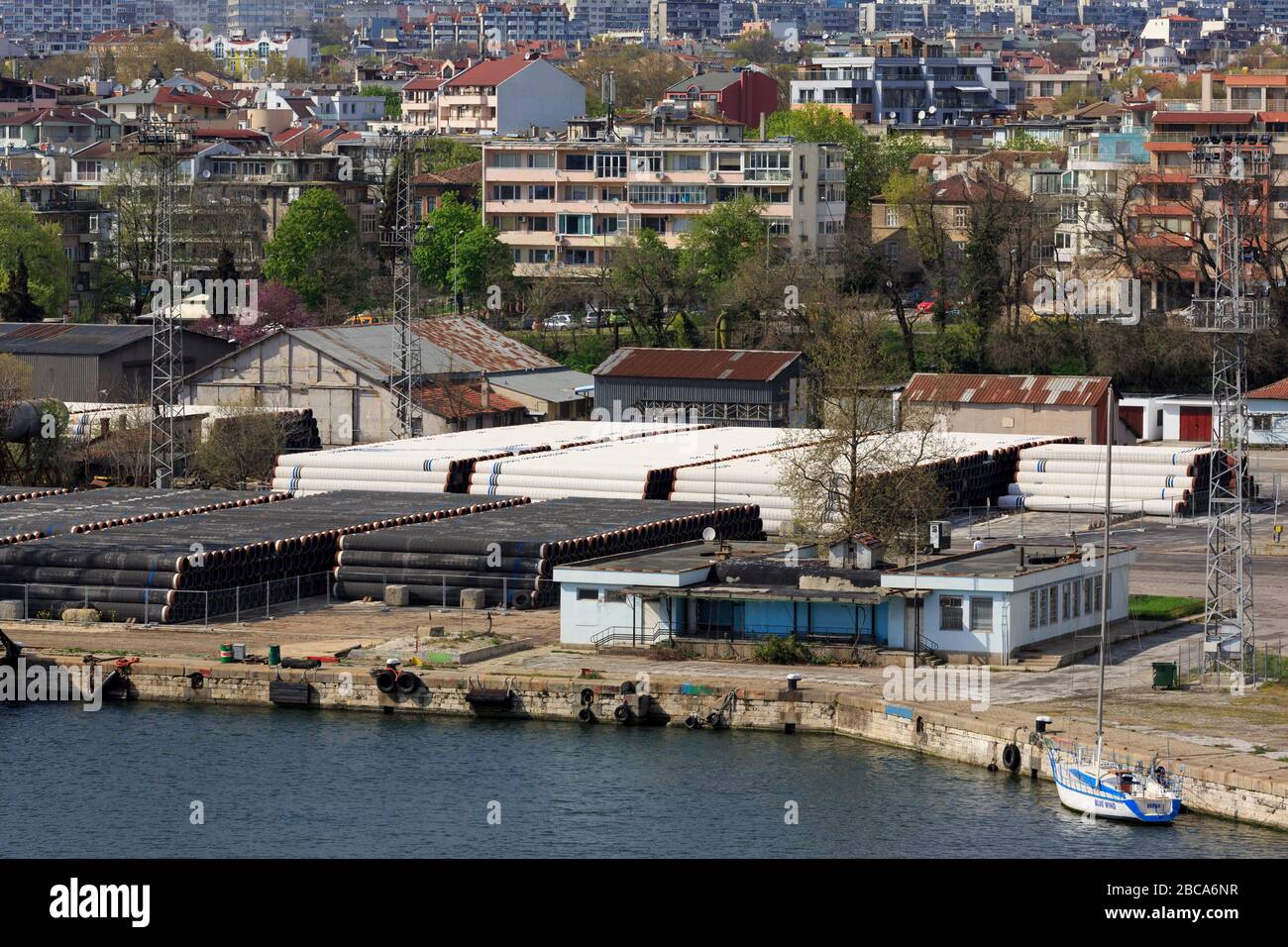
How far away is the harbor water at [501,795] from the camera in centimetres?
3241

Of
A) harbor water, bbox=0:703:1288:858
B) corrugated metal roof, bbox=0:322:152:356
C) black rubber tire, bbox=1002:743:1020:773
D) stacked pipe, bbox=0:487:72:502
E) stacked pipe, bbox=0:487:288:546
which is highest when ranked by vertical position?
corrugated metal roof, bbox=0:322:152:356

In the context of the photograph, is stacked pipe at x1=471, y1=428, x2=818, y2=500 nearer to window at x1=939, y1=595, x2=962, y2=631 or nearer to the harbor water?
window at x1=939, y1=595, x2=962, y2=631

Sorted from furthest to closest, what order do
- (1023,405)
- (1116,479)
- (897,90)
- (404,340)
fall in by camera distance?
(897,90) < (404,340) < (1023,405) < (1116,479)

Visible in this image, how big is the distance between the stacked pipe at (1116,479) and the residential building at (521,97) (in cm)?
8858

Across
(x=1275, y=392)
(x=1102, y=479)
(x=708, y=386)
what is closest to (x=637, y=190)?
(x=708, y=386)

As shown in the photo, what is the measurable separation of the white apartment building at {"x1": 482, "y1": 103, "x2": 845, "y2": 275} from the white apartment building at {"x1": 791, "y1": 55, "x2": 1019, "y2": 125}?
57.7 m

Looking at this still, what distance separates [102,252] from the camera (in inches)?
4210

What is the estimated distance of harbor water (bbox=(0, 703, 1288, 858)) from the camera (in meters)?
32.4

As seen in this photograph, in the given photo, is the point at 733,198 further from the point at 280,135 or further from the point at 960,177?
the point at 280,135

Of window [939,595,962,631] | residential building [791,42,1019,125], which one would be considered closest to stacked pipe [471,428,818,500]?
window [939,595,962,631]

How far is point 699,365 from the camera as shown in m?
71.9

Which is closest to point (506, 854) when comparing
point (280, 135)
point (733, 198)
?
point (733, 198)

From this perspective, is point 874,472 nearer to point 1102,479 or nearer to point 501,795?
point 1102,479

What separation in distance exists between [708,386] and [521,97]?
8253cm
